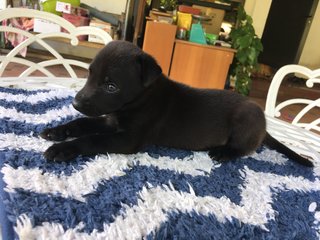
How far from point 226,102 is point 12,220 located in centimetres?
70

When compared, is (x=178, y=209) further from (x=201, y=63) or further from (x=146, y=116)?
(x=201, y=63)

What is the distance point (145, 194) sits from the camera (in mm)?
690

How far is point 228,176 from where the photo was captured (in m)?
0.87

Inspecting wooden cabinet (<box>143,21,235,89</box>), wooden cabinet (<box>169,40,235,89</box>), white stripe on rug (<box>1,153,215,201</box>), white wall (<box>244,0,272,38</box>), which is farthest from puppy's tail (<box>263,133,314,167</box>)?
white wall (<box>244,0,272,38</box>)

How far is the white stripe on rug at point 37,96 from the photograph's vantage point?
1.04 m

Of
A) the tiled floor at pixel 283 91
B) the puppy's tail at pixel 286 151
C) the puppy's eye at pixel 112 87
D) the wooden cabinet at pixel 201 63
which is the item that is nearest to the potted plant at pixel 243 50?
the wooden cabinet at pixel 201 63

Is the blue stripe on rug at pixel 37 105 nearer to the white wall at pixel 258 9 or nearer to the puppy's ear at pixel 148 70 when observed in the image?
the puppy's ear at pixel 148 70

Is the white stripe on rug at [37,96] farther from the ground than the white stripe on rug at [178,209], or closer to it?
farther from the ground

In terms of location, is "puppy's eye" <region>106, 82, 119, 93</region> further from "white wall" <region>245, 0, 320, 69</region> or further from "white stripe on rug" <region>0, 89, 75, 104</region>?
"white wall" <region>245, 0, 320, 69</region>

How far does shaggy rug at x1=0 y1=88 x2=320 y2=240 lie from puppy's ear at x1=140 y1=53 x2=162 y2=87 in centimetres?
20

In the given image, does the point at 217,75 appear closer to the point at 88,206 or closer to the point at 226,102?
the point at 226,102

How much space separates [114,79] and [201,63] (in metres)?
2.29

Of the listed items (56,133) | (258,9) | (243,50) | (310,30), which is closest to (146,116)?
(56,133)

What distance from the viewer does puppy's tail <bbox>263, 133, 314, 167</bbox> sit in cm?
105
